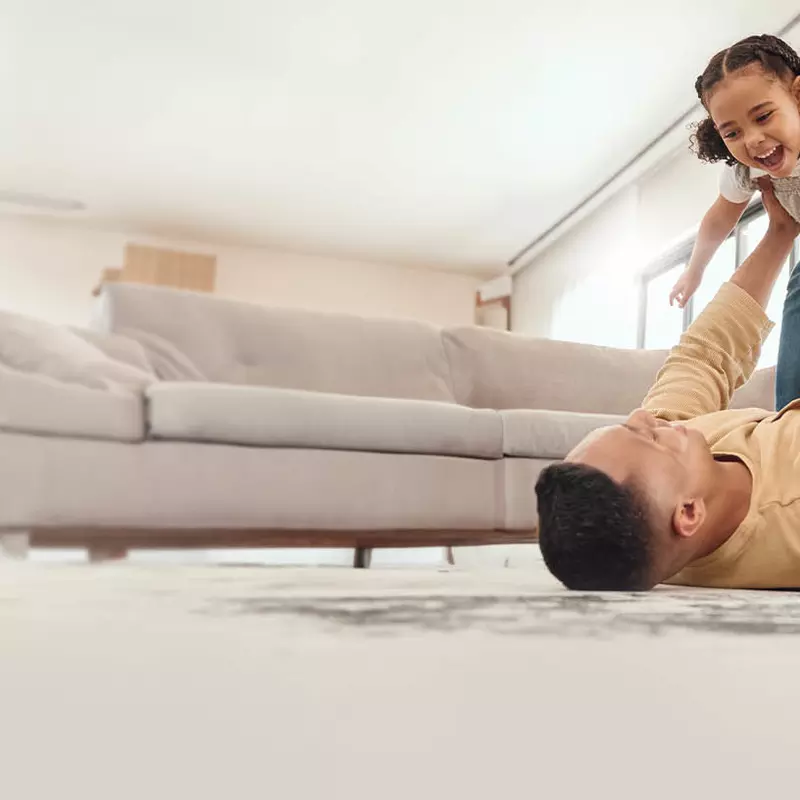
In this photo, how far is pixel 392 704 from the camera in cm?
34

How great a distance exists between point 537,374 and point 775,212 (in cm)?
156

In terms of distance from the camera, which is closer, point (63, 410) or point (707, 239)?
point (707, 239)

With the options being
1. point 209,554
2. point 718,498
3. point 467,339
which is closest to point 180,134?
point 467,339

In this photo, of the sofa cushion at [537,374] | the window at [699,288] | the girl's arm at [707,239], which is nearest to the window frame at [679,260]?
the window at [699,288]

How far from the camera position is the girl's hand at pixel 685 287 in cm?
178

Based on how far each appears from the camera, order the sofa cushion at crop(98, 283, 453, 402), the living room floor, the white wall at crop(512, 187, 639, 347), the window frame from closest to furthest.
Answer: the living room floor
the sofa cushion at crop(98, 283, 453, 402)
the window frame
the white wall at crop(512, 187, 639, 347)

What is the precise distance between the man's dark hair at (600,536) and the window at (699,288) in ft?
10.3

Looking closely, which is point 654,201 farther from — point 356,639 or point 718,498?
point 356,639

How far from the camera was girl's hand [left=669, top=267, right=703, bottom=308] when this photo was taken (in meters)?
1.78

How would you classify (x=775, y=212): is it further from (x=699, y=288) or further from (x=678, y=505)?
(x=699, y=288)

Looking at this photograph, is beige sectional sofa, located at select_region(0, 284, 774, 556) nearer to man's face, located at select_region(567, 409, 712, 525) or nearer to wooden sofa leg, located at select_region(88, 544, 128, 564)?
wooden sofa leg, located at select_region(88, 544, 128, 564)

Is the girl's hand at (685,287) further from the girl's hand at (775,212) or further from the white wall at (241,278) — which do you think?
the white wall at (241,278)

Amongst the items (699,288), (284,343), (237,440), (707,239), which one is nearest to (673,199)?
(699,288)

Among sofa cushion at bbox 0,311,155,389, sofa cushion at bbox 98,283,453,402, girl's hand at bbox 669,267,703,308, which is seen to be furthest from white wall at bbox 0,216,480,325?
girl's hand at bbox 669,267,703,308
